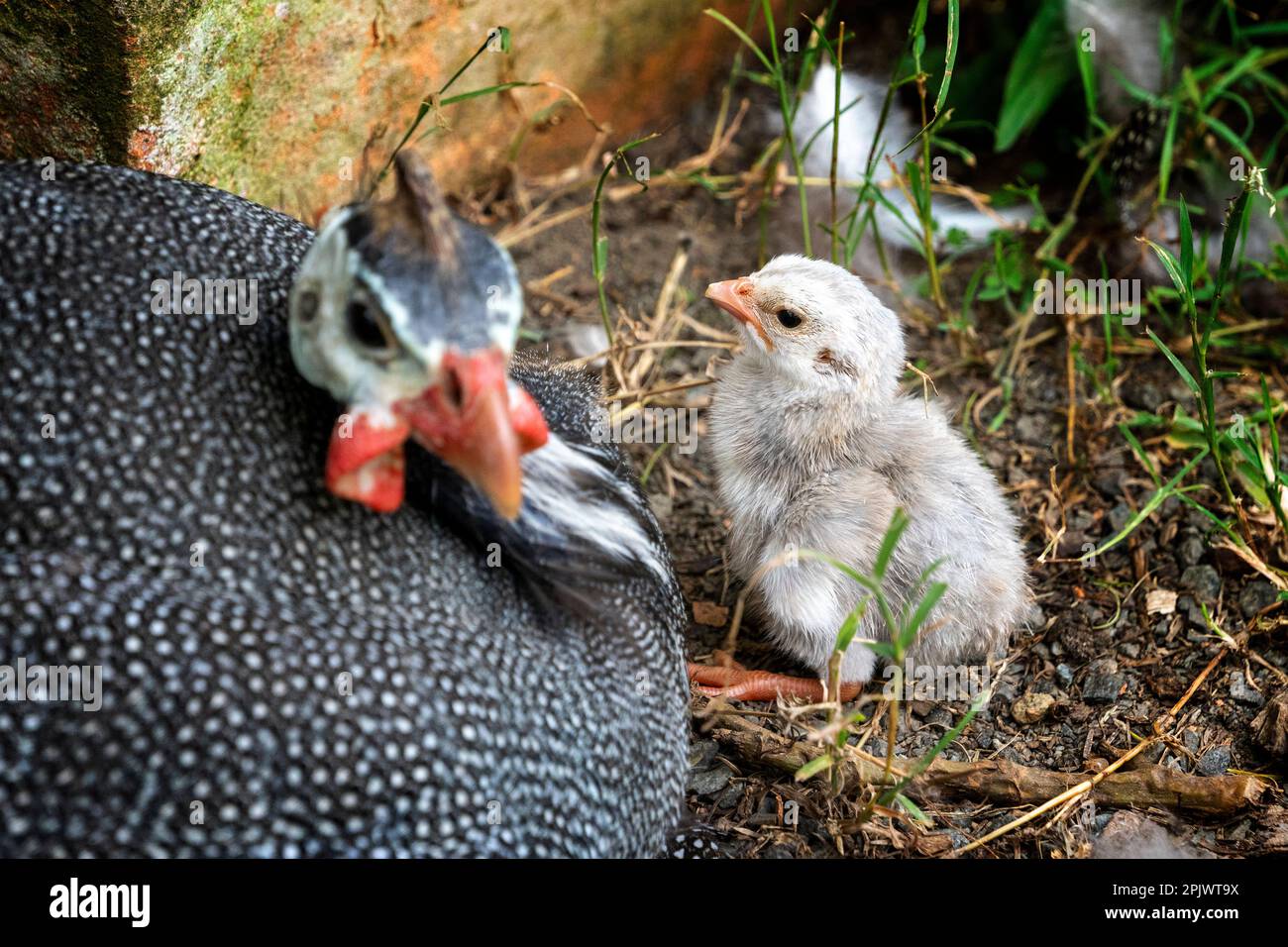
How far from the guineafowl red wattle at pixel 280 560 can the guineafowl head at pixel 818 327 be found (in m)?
0.85

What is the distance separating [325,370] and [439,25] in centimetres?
189

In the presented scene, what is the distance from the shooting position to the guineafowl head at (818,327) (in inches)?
115

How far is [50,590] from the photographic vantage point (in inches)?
75.9

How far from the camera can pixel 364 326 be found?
202 centimetres

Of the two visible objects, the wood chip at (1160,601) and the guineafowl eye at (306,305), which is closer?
the guineafowl eye at (306,305)

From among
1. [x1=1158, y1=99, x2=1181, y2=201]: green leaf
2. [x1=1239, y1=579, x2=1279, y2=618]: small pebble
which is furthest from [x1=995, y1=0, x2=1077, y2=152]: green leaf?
[x1=1239, y1=579, x2=1279, y2=618]: small pebble

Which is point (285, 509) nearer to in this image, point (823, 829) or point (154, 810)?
point (154, 810)

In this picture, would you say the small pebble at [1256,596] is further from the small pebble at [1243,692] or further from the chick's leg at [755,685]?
the chick's leg at [755,685]

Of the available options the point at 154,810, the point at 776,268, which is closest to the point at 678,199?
the point at 776,268

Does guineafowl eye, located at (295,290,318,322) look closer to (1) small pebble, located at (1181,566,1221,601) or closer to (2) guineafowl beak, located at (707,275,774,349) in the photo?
(2) guineafowl beak, located at (707,275,774,349)

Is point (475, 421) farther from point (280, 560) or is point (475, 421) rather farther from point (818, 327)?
point (818, 327)

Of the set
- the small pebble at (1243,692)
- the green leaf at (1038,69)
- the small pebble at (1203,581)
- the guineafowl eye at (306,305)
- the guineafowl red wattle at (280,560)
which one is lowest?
the small pebble at (1243,692)

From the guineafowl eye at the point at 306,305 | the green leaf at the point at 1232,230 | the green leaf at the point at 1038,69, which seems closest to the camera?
the guineafowl eye at the point at 306,305

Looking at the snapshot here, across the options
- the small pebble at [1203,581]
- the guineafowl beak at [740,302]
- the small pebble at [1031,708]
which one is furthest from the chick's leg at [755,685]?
the small pebble at [1203,581]
